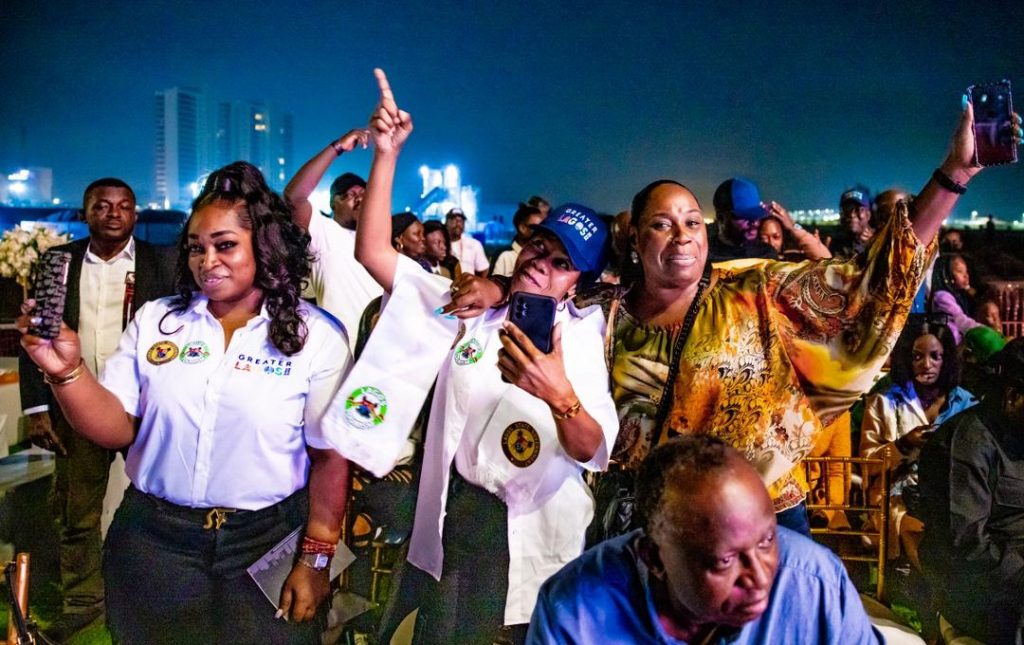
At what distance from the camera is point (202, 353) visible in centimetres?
209

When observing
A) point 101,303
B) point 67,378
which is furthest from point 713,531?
point 101,303

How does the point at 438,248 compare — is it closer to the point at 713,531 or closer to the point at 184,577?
the point at 184,577

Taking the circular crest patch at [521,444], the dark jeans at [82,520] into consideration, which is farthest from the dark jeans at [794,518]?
the dark jeans at [82,520]

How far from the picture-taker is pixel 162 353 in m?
2.10

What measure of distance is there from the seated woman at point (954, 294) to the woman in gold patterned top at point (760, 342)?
322 centimetres

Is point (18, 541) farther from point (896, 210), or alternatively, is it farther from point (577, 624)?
point (896, 210)

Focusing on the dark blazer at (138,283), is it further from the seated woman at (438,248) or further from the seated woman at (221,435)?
the seated woman at (438,248)

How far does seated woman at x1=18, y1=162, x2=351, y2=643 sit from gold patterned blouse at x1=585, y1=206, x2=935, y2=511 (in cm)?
95

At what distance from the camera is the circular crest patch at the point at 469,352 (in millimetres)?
2371

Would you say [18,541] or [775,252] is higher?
[775,252]

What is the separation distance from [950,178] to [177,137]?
321ft

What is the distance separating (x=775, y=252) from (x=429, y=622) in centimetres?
370

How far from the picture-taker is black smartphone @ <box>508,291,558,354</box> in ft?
6.48

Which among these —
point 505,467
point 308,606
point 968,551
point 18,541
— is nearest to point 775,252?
point 968,551
